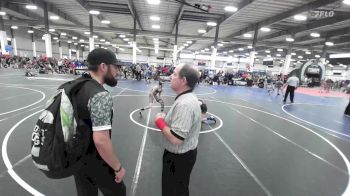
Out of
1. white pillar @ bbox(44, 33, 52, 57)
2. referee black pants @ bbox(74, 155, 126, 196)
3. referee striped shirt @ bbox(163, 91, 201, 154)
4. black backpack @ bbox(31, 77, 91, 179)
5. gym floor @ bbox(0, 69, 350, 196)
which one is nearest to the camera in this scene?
black backpack @ bbox(31, 77, 91, 179)

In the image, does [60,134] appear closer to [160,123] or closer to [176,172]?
[160,123]

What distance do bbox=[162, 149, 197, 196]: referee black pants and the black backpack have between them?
0.99 m

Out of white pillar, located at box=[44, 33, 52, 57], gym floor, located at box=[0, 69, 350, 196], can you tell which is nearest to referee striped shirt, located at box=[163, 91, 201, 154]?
gym floor, located at box=[0, 69, 350, 196]

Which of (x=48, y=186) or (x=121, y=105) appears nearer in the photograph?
(x=48, y=186)

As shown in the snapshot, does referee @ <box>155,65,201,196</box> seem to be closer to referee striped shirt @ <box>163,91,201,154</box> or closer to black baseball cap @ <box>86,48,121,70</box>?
referee striped shirt @ <box>163,91,201,154</box>

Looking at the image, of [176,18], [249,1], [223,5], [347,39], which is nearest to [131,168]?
[249,1]

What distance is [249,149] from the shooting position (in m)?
5.61

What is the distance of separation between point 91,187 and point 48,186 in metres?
1.81

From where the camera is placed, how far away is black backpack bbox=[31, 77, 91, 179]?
1627mm

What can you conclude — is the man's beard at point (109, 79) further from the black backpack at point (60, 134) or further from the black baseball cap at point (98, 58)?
the black backpack at point (60, 134)

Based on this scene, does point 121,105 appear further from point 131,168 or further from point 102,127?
point 102,127

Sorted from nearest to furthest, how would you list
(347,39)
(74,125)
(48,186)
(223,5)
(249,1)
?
(74,125) < (48,186) < (249,1) < (223,5) < (347,39)

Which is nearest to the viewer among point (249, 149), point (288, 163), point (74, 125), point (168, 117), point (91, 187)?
point (74, 125)

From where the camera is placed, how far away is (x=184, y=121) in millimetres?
2137
